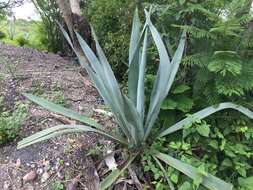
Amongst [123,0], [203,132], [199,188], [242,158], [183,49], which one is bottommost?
[199,188]

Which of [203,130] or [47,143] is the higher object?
[203,130]

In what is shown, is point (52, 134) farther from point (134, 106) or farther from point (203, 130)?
point (203, 130)

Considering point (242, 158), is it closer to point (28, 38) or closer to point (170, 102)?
point (170, 102)

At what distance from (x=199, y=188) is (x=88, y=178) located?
652mm

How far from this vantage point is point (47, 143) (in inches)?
87.4

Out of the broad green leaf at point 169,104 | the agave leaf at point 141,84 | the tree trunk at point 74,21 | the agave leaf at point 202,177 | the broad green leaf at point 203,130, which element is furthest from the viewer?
the tree trunk at point 74,21

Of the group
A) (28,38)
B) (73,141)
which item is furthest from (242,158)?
(28,38)

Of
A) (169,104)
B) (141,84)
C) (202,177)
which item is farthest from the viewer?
(169,104)

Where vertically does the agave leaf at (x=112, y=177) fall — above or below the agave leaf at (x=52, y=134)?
below

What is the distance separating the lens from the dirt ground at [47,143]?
200 centimetres

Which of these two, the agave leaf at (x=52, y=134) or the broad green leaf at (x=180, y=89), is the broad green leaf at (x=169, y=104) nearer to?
the broad green leaf at (x=180, y=89)

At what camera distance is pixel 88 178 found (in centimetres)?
198

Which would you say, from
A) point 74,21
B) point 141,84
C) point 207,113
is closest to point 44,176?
point 141,84

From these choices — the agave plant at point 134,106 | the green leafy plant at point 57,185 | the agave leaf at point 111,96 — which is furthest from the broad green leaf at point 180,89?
the green leafy plant at point 57,185
